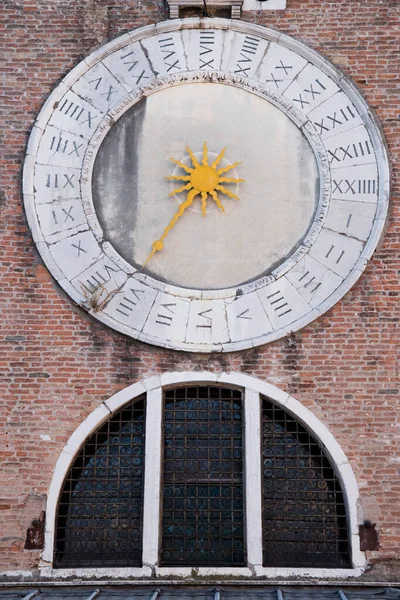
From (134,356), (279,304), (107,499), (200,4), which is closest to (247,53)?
(200,4)

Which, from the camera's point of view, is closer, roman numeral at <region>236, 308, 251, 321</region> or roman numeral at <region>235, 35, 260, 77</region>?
roman numeral at <region>236, 308, 251, 321</region>

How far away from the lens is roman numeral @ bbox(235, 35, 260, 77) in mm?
12062

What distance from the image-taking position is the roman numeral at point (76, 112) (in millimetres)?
11922

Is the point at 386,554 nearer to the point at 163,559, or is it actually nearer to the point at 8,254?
the point at 163,559

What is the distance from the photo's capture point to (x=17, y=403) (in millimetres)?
11188

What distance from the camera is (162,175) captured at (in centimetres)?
1195

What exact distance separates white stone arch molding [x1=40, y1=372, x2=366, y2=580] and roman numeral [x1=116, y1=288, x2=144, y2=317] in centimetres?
89

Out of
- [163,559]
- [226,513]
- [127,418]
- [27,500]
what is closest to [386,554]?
[226,513]

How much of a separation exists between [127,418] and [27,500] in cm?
151

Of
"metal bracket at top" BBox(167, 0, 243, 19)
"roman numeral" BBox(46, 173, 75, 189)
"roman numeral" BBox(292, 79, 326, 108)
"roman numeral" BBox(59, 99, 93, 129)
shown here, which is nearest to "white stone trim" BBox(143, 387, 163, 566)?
"roman numeral" BBox(46, 173, 75, 189)

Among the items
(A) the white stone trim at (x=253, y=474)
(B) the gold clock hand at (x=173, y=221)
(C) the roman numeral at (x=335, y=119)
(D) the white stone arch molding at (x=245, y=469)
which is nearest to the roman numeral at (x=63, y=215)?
(B) the gold clock hand at (x=173, y=221)

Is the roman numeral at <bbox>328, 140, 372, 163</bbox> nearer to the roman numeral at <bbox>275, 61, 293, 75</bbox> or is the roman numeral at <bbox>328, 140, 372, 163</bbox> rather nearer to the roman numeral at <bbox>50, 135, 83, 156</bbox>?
the roman numeral at <bbox>275, 61, 293, 75</bbox>

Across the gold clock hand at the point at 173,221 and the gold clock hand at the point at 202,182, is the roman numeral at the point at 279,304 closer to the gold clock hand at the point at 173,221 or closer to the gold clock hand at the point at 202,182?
the gold clock hand at the point at 202,182

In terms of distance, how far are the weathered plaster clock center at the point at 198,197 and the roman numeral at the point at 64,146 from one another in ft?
1.05
